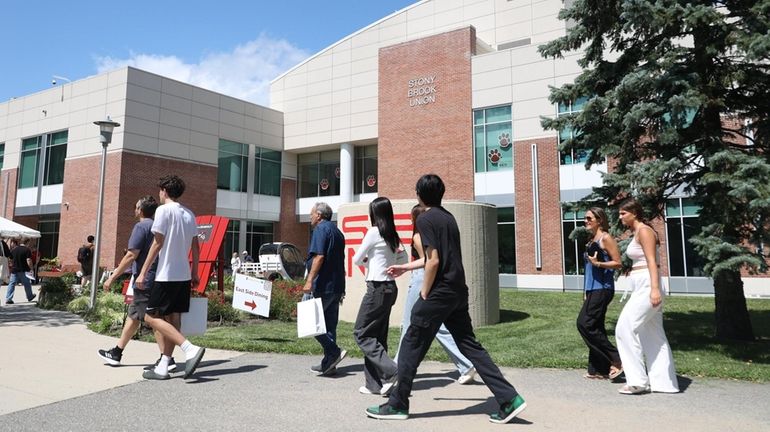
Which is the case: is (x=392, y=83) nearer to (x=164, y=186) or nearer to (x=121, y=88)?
(x=121, y=88)

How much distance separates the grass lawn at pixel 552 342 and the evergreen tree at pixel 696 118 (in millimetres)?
1066

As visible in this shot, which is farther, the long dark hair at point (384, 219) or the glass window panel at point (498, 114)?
the glass window panel at point (498, 114)

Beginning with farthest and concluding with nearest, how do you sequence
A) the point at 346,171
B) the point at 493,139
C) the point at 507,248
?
the point at 346,171
the point at 493,139
the point at 507,248

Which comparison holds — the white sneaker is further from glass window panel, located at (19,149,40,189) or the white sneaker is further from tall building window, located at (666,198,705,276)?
glass window panel, located at (19,149,40,189)

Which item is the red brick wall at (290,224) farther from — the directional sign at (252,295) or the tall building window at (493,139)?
the directional sign at (252,295)

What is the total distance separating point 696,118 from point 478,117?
17229 mm

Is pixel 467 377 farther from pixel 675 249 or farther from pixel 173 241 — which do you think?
pixel 675 249

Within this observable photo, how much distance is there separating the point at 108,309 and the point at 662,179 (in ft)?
32.1

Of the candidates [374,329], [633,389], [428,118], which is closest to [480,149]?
[428,118]

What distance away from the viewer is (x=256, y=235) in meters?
32.7

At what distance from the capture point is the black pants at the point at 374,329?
4.98 meters

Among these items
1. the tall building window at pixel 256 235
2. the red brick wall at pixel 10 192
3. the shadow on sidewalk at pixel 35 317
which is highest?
the red brick wall at pixel 10 192

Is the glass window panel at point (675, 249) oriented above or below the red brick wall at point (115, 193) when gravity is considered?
below

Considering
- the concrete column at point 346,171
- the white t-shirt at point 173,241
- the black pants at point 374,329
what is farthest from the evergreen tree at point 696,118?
the concrete column at point 346,171
